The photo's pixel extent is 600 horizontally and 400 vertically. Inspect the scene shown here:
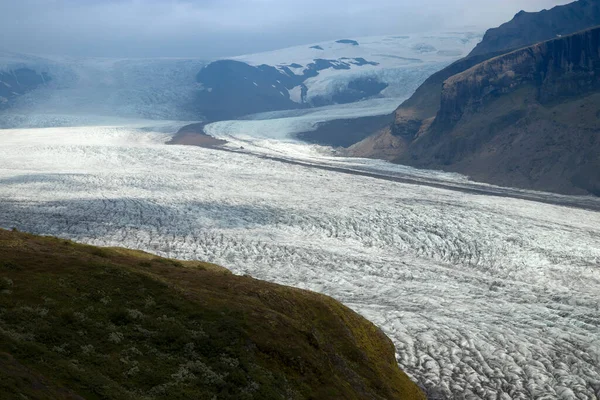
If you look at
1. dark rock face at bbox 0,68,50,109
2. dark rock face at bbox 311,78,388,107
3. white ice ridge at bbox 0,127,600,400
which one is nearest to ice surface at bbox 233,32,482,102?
dark rock face at bbox 311,78,388,107

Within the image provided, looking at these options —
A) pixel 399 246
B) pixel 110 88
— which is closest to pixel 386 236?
pixel 399 246

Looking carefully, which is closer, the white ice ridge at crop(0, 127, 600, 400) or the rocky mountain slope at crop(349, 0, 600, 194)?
the white ice ridge at crop(0, 127, 600, 400)

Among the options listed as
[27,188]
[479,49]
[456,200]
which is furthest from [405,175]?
[479,49]

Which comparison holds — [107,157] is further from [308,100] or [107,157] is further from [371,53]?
[371,53]

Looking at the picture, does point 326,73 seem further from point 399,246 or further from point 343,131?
point 399,246

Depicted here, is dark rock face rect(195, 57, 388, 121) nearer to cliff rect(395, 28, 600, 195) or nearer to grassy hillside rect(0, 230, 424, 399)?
cliff rect(395, 28, 600, 195)

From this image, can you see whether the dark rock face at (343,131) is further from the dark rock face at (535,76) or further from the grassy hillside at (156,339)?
the grassy hillside at (156,339)

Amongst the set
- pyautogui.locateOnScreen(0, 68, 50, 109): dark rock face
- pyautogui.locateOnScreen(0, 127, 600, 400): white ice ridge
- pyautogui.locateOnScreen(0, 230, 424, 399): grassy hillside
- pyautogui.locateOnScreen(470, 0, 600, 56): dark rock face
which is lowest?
pyautogui.locateOnScreen(0, 127, 600, 400): white ice ridge

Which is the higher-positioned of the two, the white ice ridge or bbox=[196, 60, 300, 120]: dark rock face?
bbox=[196, 60, 300, 120]: dark rock face
